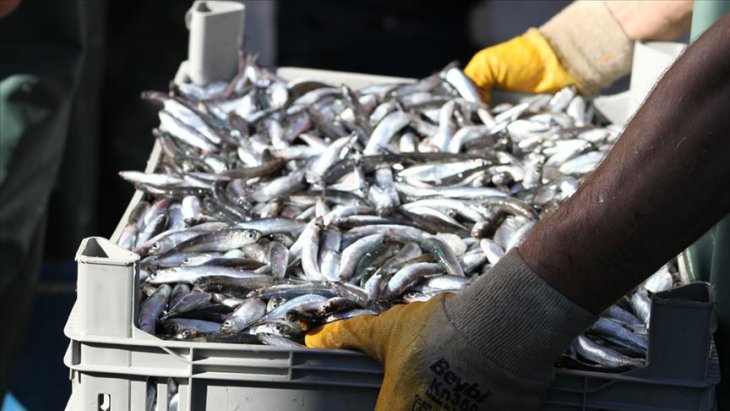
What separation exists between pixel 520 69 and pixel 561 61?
160 mm

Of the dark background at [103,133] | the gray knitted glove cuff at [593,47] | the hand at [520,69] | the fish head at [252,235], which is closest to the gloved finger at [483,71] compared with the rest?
the hand at [520,69]

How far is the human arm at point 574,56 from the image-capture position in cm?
368

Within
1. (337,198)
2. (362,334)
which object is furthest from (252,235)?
(362,334)

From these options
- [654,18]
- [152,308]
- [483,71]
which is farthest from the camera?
[483,71]

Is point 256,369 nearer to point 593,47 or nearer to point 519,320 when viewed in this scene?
point 519,320

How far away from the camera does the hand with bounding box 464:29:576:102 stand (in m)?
3.69

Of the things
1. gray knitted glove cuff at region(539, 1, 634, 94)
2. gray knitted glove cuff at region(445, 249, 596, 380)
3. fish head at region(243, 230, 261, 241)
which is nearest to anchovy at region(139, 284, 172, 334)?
fish head at region(243, 230, 261, 241)

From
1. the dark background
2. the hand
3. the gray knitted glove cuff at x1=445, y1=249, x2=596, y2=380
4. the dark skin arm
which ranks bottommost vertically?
the dark background

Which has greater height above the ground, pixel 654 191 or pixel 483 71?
pixel 654 191

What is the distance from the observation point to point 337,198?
2.78 meters

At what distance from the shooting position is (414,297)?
226 cm

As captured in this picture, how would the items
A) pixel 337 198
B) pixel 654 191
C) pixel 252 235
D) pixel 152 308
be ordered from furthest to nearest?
pixel 337 198 → pixel 252 235 → pixel 152 308 → pixel 654 191

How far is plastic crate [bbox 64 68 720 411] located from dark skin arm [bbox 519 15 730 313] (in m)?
0.21

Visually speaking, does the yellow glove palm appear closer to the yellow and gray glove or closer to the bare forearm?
the yellow and gray glove
